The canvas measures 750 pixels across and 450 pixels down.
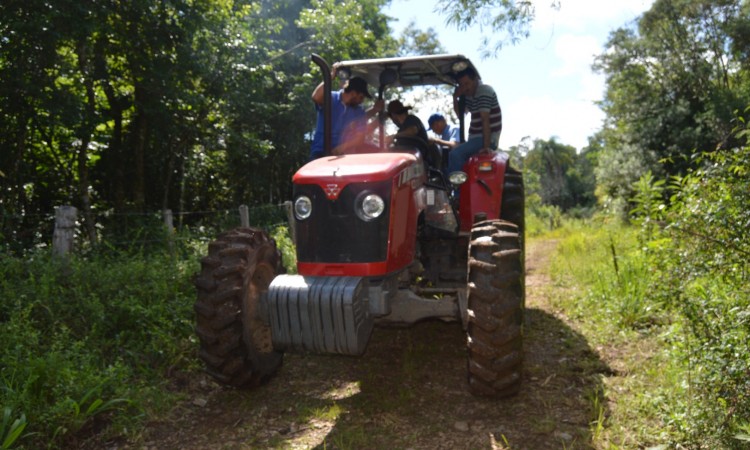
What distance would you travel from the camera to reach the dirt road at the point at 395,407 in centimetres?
349

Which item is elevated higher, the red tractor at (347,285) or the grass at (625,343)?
the red tractor at (347,285)

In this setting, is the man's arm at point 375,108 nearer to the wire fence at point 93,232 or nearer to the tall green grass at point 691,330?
the tall green grass at point 691,330

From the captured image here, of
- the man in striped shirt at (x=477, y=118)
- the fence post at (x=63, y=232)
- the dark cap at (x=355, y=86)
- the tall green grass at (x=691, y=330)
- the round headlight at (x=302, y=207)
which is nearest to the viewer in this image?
the tall green grass at (x=691, y=330)

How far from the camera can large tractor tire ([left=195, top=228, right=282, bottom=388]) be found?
3.77 metres

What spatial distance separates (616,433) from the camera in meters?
3.42

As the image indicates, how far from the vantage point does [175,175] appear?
38.7 ft

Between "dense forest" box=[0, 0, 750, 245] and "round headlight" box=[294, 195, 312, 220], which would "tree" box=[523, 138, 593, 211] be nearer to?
"dense forest" box=[0, 0, 750, 245]

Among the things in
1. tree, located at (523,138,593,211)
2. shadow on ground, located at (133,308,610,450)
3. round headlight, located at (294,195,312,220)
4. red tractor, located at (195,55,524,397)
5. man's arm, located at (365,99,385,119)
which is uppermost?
tree, located at (523,138,593,211)

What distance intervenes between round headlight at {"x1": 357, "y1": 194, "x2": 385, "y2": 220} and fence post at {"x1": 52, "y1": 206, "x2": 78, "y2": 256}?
362cm

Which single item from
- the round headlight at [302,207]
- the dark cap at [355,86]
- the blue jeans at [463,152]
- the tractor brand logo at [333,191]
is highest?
the dark cap at [355,86]

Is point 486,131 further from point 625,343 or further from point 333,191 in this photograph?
point 625,343

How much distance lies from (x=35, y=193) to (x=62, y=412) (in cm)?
641

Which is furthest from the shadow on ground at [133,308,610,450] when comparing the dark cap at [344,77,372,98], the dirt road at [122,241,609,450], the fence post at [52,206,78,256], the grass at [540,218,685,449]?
the fence post at [52,206,78,256]

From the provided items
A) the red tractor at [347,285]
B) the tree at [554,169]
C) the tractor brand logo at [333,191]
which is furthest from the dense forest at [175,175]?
the tree at [554,169]
